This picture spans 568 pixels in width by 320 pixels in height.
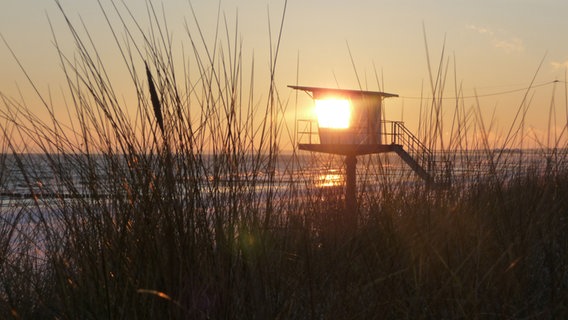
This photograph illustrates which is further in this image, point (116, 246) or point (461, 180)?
point (461, 180)

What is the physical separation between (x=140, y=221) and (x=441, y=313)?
1.05m

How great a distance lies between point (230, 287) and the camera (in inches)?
65.1

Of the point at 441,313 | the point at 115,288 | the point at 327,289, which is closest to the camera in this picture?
the point at 115,288

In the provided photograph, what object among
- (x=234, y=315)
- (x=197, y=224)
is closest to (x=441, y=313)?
(x=234, y=315)

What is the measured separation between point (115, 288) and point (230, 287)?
0.32 meters

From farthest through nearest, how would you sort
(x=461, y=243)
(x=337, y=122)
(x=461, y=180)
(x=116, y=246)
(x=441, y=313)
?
(x=337, y=122)
(x=461, y=180)
(x=461, y=243)
(x=441, y=313)
(x=116, y=246)

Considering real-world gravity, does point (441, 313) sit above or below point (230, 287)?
below

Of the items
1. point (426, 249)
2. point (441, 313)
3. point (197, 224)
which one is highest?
point (197, 224)

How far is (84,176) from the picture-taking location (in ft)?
7.39

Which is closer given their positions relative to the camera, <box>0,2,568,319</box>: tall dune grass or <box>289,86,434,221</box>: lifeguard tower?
<box>0,2,568,319</box>: tall dune grass

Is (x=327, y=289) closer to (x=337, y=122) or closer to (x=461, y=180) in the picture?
(x=461, y=180)

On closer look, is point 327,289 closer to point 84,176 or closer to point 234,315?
point 234,315

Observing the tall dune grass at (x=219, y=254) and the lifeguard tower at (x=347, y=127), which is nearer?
the tall dune grass at (x=219, y=254)

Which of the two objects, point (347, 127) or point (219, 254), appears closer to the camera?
point (219, 254)
